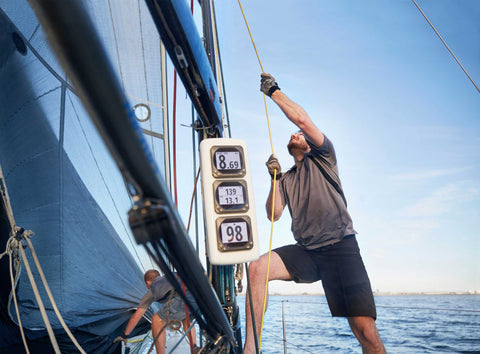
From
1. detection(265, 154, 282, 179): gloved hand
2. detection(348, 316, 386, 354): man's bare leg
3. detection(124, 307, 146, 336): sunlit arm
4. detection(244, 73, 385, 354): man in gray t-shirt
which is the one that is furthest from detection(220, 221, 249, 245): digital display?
detection(124, 307, 146, 336): sunlit arm

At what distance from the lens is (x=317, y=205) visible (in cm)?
194

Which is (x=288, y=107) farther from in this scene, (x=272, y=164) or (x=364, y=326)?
(x=364, y=326)

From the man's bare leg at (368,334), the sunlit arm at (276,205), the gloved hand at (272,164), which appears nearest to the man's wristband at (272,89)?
the gloved hand at (272,164)

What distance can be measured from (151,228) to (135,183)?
0.06 m

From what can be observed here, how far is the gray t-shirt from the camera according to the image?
74.4 inches

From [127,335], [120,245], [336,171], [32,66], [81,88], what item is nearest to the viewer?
[81,88]

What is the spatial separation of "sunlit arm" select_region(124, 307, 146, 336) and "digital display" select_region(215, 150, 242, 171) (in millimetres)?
2404

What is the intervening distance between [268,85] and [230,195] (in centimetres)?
84

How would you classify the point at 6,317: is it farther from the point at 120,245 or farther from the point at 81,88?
the point at 81,88

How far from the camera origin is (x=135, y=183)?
41 cm

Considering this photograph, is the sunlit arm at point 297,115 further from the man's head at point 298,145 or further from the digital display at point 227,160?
the digital display at point 227,160

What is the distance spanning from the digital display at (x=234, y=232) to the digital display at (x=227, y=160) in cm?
22

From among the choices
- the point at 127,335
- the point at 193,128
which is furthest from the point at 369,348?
the point at 127,335

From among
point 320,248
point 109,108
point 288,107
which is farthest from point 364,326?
point 109,108
